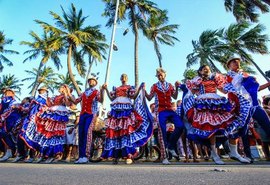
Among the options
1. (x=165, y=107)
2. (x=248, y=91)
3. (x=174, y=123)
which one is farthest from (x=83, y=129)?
(x=248, y=91)

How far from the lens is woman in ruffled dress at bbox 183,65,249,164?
5598mm

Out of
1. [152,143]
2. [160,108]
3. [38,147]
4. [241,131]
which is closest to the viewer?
[241,131]

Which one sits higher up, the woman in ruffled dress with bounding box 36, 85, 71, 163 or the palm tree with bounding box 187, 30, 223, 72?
the palm tree with bounding box 187, 30, 223, 72

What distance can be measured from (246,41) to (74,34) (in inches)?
668

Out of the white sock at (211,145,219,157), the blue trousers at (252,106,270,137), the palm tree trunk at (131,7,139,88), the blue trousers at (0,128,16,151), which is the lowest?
the white sock at (211,145,219,157)

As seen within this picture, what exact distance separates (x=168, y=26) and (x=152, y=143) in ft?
72.4

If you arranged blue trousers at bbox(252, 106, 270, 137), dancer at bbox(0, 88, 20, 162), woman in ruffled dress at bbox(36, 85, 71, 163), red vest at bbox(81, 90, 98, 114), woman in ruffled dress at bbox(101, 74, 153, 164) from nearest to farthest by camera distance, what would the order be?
blue trousers at bbox(252, 106, 270, 137)
woman in ruffled dress at bbox(101, 74, 153, 164)
red vest at bbox(81, 90, 98, 114)
woman in ruffled dress at bbox(36, 85, 71, 163)
dancer at bbox(0, 88, 20, 162)

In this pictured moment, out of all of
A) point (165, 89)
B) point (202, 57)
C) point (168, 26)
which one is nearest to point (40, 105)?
point (165, 89)

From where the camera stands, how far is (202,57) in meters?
24.8

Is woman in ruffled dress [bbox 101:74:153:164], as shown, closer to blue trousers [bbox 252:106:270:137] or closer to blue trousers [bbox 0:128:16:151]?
blue trousers [bbox 252:106:270:137]

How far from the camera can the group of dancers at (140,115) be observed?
560cm

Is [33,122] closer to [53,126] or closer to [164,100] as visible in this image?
[53,126]

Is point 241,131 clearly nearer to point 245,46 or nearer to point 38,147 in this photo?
point 38,147

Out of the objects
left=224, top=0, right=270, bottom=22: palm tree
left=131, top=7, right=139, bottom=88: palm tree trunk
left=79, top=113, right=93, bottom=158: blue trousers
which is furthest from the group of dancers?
left=224, top=0, right=270, bottom=22: palm tree
